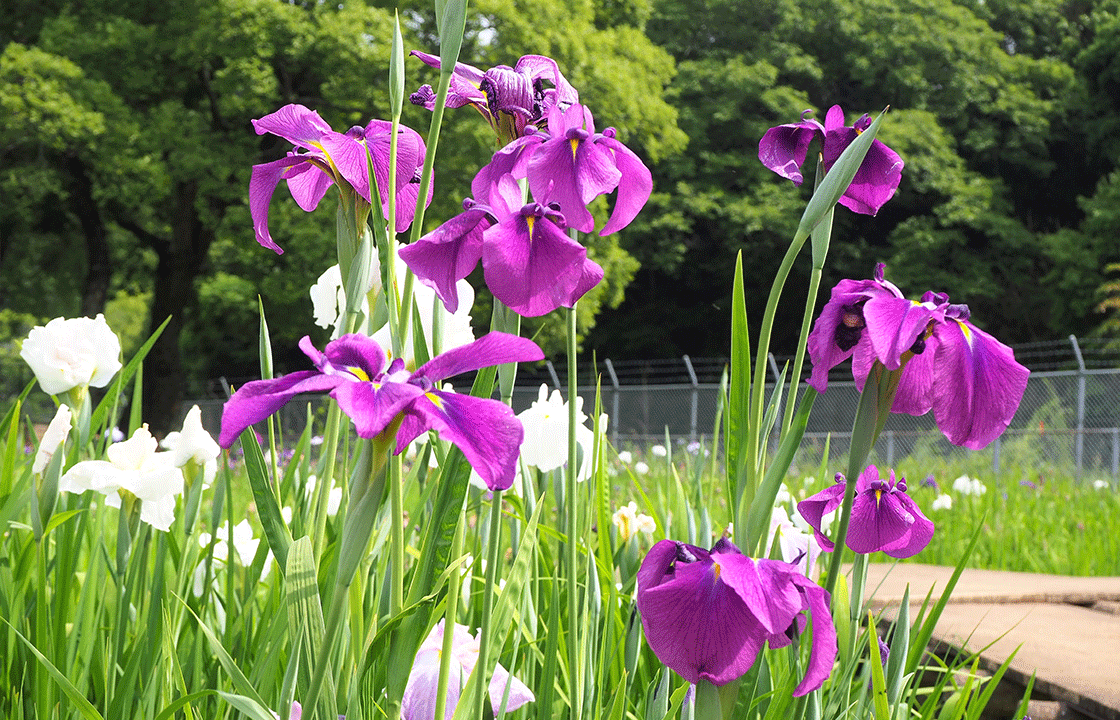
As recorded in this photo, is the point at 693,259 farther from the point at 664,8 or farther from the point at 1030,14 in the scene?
the point at 1030,14

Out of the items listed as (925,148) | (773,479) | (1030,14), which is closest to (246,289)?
(925,148)

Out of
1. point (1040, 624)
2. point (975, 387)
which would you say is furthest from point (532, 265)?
point (1040, 624)

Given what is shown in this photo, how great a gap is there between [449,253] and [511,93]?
17cm

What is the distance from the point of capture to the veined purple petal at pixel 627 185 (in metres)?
0.70

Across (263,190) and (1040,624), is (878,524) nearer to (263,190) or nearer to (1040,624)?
(263,190)

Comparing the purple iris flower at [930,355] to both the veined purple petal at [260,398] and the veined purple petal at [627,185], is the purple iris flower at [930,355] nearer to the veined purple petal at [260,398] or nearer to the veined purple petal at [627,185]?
the veined purple petal at [627,185]

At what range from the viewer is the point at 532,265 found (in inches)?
23.7

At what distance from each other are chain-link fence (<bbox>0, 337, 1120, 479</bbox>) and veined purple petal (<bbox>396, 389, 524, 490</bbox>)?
528cm

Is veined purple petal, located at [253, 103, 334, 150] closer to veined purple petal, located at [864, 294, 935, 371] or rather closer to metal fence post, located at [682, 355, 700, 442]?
veined purple petal, located at [864, 294, 935, 371]

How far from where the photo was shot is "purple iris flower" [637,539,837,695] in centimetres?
59

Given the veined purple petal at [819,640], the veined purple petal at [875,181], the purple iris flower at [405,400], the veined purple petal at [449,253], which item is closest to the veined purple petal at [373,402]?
the purple iris flower at [405,400]

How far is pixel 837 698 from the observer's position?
98 cm

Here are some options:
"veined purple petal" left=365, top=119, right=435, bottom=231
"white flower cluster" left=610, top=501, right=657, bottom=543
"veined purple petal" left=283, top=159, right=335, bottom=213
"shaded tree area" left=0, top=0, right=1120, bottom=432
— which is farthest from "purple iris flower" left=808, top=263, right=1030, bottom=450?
"shaded tree area" left=0, top=0, right=1120, bottom=432

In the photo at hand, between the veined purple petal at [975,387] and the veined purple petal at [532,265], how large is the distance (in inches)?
10.6
